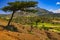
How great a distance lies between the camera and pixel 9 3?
107 feet

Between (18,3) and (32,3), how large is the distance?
7.77ft

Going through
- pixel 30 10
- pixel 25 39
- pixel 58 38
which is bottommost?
pixel 58 38

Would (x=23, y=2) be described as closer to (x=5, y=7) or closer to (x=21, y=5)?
(x=21, y=5)

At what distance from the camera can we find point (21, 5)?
105 ft

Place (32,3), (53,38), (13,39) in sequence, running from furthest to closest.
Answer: (53,38) < (32,3) < (13,39)

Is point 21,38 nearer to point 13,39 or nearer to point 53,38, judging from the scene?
point 13,39

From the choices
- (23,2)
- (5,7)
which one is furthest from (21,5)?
(5,7)

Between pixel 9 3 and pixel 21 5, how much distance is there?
7.28 ft

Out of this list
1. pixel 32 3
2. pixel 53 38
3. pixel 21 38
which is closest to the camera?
pixel 21 38

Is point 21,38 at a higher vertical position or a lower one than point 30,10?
lower

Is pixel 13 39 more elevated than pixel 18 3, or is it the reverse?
pixel 18 3

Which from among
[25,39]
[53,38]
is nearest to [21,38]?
[25,39]

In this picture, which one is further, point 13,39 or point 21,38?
point 21,38

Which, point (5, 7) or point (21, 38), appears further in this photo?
point (5, 7)
